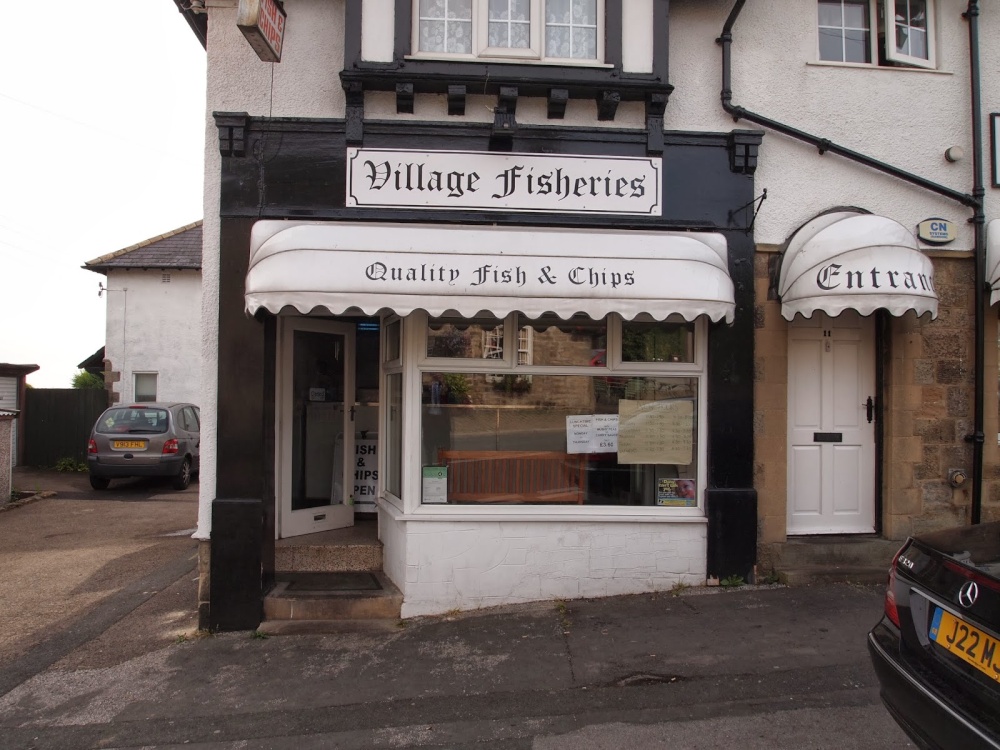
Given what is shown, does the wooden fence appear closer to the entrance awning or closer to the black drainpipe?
the entrance awning

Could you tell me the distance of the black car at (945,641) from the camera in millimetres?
2578

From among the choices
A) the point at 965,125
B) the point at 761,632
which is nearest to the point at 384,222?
the point at 761,632

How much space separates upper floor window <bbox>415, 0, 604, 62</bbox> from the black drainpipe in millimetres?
1115

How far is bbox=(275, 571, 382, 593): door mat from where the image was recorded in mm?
5598

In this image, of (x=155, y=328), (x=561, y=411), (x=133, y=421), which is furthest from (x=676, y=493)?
(x=155, y=328)

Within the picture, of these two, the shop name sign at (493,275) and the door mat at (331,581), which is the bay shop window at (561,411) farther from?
the door mat at (331,581)

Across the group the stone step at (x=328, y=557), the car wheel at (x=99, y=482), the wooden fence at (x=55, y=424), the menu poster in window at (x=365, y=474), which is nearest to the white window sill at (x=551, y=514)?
the stone step at (x=328, y=557)

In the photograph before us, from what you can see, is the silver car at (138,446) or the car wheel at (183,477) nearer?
the silver car at (138,446)

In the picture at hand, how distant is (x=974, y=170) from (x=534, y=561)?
5.02m

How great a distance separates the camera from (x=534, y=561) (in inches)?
218

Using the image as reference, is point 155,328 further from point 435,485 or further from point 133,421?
point 435,485

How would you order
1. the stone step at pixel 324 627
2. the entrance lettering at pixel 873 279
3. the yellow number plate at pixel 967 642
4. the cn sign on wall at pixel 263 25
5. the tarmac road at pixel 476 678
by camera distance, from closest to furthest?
the yellow number plate at pixel 967 642
the tarmac road at pixel 476 678
the cn sign on wall at pixel 263 25
the entrance lettering at pixel 873 279
the stone step at pixel 324 627

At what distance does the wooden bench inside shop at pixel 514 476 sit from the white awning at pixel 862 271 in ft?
7.30

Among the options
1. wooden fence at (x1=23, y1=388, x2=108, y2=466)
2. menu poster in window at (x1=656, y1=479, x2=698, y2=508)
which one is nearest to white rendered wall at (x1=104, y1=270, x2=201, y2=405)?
wooden fence at (x1=23, y1=388, x2=108, y2=466)
